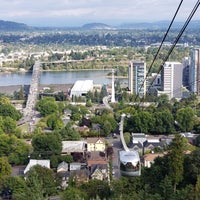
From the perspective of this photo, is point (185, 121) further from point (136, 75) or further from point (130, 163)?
point (130, 163)

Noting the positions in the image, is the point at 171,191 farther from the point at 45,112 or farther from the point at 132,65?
the point at 132,65

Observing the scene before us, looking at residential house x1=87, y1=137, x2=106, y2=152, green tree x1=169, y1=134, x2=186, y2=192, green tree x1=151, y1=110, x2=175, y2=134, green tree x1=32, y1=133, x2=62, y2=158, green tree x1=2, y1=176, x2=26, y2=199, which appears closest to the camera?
green tree x1=169, y1=134, x2=186, y2=192

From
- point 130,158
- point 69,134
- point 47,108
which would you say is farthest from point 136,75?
point 130,158

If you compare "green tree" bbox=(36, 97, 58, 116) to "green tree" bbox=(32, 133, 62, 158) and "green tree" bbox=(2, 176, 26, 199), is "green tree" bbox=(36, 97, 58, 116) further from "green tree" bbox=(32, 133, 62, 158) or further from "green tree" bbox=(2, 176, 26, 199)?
"green tree" bbox=(2, 176, 26, 199)

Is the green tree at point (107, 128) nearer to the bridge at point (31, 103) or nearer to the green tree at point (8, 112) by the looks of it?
the bridge at point (31, 103)

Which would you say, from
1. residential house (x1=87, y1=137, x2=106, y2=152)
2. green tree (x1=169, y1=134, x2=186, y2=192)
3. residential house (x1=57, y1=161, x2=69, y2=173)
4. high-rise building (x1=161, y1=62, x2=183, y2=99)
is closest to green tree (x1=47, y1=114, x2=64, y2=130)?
residential house (x1=87, y1=137, x2=106, y2=152)

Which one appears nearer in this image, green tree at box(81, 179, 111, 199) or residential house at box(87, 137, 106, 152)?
green tree at box(81, 179, 111, 199)

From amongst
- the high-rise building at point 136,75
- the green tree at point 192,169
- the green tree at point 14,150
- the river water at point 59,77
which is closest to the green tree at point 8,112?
the green tree at point 14,150
